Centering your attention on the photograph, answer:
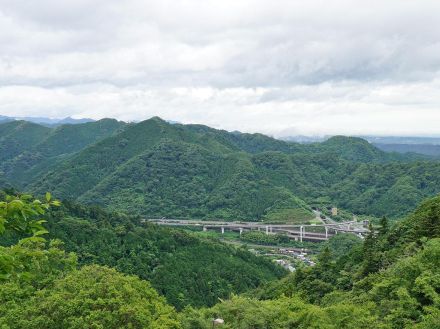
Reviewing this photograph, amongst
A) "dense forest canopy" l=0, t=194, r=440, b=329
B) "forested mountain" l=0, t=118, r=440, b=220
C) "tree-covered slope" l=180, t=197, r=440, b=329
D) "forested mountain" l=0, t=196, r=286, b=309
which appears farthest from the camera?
"forested mountain" l=0, t=118, r=440, b=220

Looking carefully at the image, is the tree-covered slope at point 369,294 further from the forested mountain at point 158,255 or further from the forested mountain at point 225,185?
the forested mountain at point 225,185

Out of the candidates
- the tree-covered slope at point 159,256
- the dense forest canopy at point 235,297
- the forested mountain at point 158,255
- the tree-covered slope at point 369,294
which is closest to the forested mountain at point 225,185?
the tree-covered slope at point 159,256

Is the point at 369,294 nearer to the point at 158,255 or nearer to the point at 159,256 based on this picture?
the point at 159,256

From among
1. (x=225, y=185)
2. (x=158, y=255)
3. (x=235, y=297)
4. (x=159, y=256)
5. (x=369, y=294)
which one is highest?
Answer: (x=369, y=294)

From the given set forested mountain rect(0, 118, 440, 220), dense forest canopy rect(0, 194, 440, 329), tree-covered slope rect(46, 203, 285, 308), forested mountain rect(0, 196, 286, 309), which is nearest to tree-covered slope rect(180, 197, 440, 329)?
dense forest canopy rect(0, 194, 440, 329)

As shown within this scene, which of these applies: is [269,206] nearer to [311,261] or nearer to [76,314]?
[311,261]

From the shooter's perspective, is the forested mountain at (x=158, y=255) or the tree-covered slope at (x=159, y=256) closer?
the forested mountain at (x=158, y=255)

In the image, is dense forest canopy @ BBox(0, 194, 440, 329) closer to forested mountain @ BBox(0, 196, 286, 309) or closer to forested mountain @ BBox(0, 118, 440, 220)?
forested mountain @ BBox(0, 196, 286, 309)

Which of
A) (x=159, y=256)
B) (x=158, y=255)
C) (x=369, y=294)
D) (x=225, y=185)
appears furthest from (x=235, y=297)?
(x=225, y=185)

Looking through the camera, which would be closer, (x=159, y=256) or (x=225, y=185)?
(x=159, y=256)

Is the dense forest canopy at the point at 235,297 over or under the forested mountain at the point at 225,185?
over

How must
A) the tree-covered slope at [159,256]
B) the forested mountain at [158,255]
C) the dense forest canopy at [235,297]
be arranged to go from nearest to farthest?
the dense forest canopy at [235,297] < the forested mountain at [158,255] < the tree-covered slope at [159,256]

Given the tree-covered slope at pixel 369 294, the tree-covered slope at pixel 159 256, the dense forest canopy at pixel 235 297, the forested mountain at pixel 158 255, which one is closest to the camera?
the dense forest canopy at pixel 235 297
